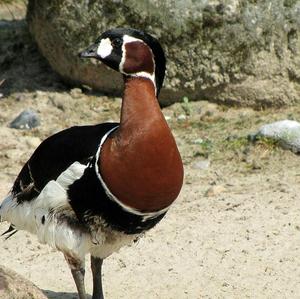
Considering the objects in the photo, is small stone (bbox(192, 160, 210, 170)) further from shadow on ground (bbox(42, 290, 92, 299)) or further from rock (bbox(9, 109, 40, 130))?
shadow on ground (bbox(42, 290, 92, 299))

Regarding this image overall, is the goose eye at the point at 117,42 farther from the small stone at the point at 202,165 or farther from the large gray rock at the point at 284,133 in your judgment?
the large gray rock at the point at 284,133

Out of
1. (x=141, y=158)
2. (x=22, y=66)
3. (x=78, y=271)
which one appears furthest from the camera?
(x=22, y=66)

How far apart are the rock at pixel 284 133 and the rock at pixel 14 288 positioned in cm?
305

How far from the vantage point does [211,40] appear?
24.9ft

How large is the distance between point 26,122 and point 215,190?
197 cm

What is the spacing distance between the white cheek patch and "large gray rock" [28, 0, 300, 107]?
3.01 metres

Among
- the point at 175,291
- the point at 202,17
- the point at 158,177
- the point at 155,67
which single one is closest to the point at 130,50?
the point at 155,67

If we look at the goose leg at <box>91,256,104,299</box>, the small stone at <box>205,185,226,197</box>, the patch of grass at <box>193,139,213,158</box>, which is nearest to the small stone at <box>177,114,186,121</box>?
the patch of grass at <box>193,139,213,158</box>

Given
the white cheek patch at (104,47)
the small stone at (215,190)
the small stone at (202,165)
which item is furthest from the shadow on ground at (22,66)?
the white cheek patch at (104,47)

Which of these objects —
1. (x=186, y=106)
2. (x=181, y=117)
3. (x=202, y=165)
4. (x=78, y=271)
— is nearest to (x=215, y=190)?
(x=202, y=165)

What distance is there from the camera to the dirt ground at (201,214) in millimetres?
5418

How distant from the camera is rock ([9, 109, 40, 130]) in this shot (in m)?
7.71

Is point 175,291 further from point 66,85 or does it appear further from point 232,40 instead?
point 66,85

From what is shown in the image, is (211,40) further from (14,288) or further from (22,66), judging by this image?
(14,288)
